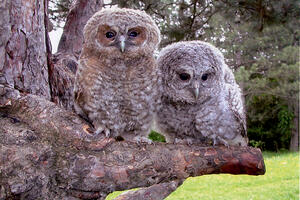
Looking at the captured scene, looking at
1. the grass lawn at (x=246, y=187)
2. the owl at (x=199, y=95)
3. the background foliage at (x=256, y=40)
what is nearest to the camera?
the owl at (x=199, y=95)

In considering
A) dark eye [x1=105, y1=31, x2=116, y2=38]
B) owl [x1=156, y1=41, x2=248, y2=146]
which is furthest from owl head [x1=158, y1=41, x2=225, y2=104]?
dark eye [x1=105, y1=31, x2=116, y2=38]

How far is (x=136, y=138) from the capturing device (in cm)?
201

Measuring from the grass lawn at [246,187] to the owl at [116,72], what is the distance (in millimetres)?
4466

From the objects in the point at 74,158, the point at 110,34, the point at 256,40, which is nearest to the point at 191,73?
the point at 110,34

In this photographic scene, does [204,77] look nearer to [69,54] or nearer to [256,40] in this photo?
[69,54]

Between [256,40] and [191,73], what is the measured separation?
8526 mm

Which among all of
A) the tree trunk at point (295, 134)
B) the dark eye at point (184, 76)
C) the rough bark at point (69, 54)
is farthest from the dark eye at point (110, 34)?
the tree trunk at point (295, 134)

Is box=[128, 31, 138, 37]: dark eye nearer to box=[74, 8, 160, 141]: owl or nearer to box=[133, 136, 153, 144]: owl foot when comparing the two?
box=[74, 8, 160, 141]: owl

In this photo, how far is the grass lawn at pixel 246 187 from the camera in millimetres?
5816

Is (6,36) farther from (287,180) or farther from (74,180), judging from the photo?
(287,180)

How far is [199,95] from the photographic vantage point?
2074 mm

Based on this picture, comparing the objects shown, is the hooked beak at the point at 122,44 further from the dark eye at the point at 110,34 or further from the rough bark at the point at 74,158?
the rough bark at the point at 74,158

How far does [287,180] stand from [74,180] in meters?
6.66

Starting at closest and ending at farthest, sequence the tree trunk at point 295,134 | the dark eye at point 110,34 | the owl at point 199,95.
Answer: the dark eye at point 110,34
the owl at point 199,95
the tree trunk at point 295,134
